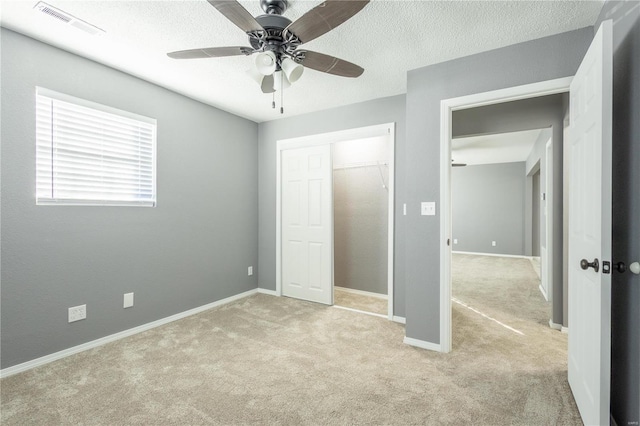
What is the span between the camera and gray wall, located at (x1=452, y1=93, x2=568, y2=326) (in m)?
3.06

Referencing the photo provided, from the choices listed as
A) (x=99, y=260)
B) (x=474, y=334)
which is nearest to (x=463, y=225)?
(x=474, y=334)

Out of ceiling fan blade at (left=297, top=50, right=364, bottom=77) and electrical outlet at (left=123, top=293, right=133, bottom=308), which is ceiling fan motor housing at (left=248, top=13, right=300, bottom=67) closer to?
ceiling fan blade at (left=297, top=50, right=364, bottom=77)

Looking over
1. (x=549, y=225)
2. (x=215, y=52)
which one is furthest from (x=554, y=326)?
(x=215, y=52)

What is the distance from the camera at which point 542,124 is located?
11.3 ft

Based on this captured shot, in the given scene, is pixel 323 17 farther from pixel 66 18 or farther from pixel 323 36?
pixel 66 18

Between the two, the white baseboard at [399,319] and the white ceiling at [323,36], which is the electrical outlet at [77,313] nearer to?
the white ceiling at [323,36]

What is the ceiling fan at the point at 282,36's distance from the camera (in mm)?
1388

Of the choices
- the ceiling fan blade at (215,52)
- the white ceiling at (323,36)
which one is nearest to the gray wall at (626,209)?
the white ceiling at (323,36)

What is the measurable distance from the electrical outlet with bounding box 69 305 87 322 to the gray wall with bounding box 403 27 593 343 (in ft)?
9.39

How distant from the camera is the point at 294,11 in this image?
6.24 ft

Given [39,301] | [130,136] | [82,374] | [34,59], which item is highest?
[34,59]

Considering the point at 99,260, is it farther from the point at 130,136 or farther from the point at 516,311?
the point at 516,311

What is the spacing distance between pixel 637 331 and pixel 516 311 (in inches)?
95.2

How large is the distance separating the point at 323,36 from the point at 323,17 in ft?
2.86
